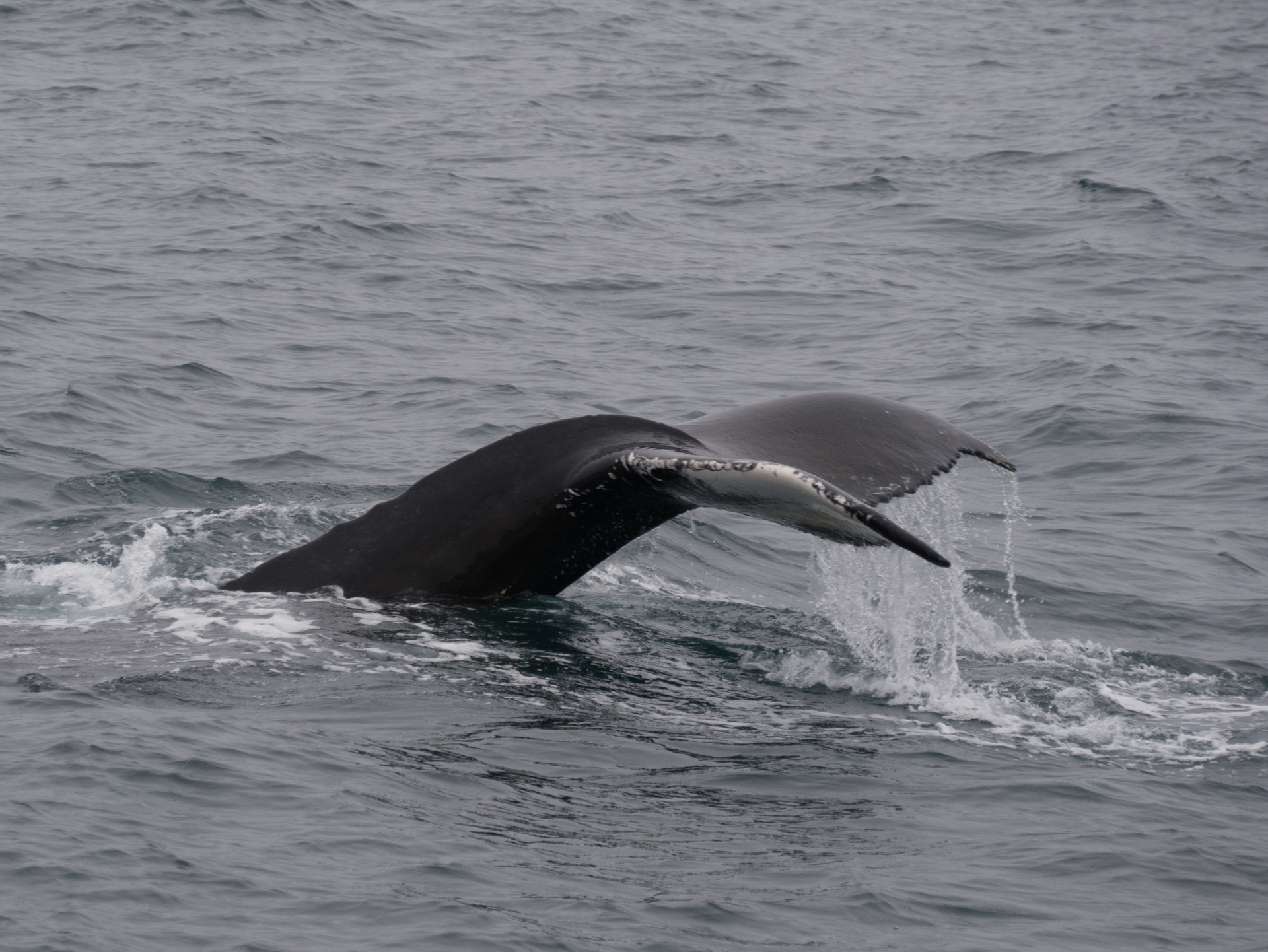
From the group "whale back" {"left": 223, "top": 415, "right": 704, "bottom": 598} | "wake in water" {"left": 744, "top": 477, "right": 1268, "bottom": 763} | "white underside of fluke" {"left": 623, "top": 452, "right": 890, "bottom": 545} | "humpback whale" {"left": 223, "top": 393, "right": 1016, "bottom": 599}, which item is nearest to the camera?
"white underside of fluke" {"left": 623, "top": 452, "right": 890, "bottom": 545}

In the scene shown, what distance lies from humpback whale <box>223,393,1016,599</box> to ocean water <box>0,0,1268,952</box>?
18cm

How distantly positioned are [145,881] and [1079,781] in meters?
3.10

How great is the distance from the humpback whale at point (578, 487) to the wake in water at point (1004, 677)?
0.89 feet

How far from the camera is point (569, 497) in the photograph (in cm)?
527

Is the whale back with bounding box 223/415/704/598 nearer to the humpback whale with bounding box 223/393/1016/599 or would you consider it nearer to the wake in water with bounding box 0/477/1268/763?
the humpback whale with bounding box 223/393/1016/599

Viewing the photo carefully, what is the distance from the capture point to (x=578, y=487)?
5.23 metres

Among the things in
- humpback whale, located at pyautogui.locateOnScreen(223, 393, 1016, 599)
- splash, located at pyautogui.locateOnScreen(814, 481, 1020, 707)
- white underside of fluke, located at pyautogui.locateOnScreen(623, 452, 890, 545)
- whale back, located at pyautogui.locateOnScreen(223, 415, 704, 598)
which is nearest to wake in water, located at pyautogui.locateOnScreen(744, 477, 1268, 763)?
splash, located at pyautogui.locateOnScreen(814, 481, 1020, 707)

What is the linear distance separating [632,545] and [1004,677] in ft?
9.16

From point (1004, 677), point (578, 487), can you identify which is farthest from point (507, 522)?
point (1004, 677)

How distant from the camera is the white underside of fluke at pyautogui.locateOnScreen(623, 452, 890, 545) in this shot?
14.1 ft

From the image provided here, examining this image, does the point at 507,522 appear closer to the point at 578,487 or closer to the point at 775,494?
the point at 578,487

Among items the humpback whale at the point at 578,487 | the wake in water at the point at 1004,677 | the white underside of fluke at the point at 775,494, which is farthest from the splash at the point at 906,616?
the white underside of fluke at the point at 775,494

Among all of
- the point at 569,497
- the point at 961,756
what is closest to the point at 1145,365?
the point at 961,756

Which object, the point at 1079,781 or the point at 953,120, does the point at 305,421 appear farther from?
the point at 953,120
